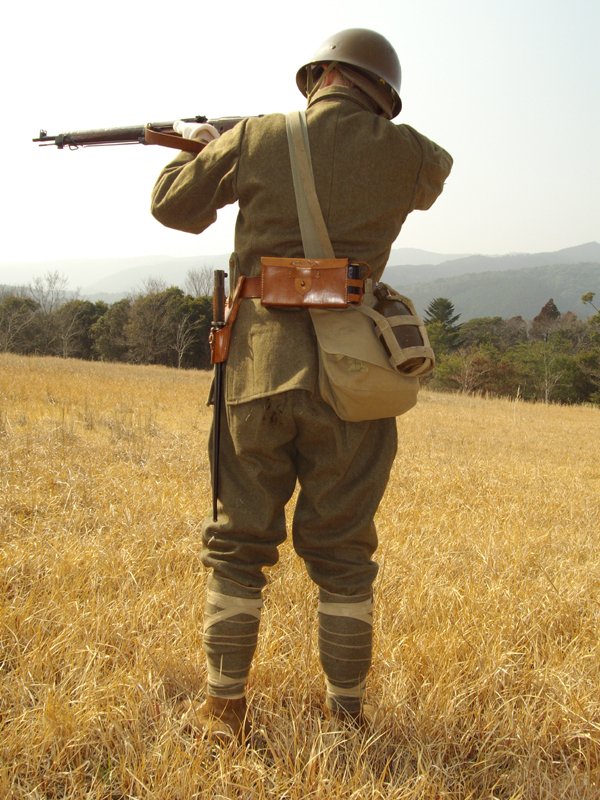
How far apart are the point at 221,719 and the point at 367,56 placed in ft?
7.18

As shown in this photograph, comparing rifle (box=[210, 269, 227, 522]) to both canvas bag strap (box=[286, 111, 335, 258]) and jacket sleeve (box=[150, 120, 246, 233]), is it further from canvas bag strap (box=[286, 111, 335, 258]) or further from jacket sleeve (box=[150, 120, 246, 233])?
canvas bag strap (box=[286, 111, 335, 258])

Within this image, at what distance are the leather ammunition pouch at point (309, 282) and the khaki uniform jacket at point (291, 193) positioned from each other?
7 cm

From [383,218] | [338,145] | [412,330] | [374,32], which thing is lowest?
[412,330]

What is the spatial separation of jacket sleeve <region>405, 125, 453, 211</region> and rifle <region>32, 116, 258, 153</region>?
80cm

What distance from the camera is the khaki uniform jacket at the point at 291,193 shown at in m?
1.72

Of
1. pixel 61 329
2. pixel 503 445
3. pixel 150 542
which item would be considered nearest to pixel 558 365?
pixel 503 445

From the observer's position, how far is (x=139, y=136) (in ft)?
12.1

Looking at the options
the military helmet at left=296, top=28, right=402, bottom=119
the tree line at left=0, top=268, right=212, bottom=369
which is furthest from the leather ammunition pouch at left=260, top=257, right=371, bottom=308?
the tree line at left=0, top=268, right=212, bottom=369

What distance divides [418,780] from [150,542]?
1.97 meters

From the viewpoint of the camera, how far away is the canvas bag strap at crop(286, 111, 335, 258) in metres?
1.69

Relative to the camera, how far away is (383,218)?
1822mm

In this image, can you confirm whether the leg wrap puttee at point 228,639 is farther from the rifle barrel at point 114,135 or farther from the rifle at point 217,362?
the rifle barrel at point 114,135

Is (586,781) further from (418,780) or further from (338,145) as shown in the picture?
(338,145)

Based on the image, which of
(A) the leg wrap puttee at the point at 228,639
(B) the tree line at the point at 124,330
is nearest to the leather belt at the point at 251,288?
(A) the leg wrap puttee at the point at 228,639
